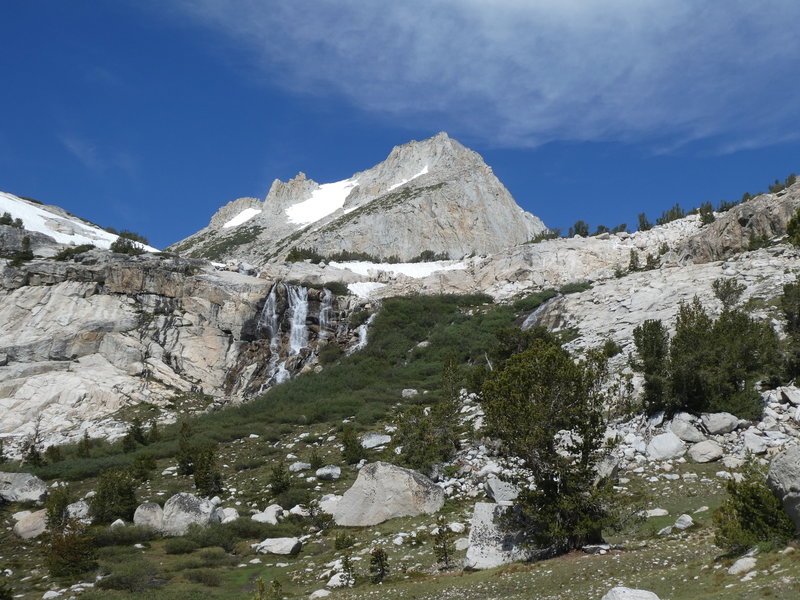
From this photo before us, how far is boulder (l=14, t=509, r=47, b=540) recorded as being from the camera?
2142 cm

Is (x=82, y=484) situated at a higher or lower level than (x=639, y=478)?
higher

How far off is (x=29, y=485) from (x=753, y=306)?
39.2m

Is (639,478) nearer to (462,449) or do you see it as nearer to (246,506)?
(462,449)

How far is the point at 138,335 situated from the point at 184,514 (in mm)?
34092

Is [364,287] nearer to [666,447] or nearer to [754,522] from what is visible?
[666,447]

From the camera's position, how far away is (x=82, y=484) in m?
28.4

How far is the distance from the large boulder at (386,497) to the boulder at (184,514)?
5.09m

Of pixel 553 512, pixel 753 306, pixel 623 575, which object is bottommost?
pixel 623 575

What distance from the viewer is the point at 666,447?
2053 centimetres

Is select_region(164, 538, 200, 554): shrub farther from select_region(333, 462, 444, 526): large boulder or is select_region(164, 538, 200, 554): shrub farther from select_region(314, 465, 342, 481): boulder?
select_region(314, 465, 342, 481): boulder

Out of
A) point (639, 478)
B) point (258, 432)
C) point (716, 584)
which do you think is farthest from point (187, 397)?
point (716, 584)

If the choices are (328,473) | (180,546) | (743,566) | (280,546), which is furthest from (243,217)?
(743,566)

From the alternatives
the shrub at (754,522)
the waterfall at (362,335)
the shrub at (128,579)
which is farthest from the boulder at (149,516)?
the waterfall at (362,335)

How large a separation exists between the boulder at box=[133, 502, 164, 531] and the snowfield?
52.4m
